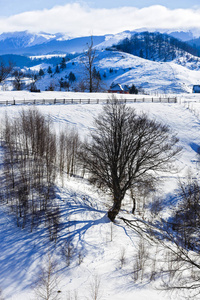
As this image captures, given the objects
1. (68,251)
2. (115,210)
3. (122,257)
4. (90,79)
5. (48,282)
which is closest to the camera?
(48,282)

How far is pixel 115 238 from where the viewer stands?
1555cm

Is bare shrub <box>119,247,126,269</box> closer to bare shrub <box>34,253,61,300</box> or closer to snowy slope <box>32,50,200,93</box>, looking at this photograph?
bare shrub <box>34,253,61,300</box>

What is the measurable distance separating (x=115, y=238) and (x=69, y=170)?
11.4 metres

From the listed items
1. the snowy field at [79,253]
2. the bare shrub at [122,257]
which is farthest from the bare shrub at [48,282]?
the bare shrub at [122,257]

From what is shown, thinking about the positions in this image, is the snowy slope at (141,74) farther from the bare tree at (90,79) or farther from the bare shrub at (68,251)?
the bare shrub at (68,251)

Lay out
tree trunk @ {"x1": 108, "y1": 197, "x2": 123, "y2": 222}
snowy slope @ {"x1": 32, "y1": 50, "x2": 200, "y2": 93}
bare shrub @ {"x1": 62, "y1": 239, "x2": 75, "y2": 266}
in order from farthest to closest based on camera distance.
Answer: snowy slope @ {"x1": 32, "y1": 50, "x2": 200, "y2": 93}, tree trunk @ {"x1": 108, "y1": 197, "x2": 123, "y2": 222}, bare shrub @ {"x1": 62, "y1": 239, "x2": 75, "y2": 266}

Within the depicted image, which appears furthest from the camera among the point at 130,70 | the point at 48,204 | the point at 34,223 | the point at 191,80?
the point at 130,70

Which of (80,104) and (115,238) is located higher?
(80,104)

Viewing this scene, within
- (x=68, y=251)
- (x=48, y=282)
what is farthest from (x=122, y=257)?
(x=48, y=282)

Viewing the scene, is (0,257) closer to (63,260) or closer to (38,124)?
(63,260)

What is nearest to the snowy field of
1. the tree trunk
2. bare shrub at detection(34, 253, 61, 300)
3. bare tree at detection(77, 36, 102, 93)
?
bare shrub at detection(34, 253, 61, 300)

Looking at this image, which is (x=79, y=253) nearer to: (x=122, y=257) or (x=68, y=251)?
(x=68, y=251)

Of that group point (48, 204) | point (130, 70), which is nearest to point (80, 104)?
point (48, 204)

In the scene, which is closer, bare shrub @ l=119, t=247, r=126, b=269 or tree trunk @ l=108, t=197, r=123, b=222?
bare shrub @ l=119, t=247, r=126, b=269
